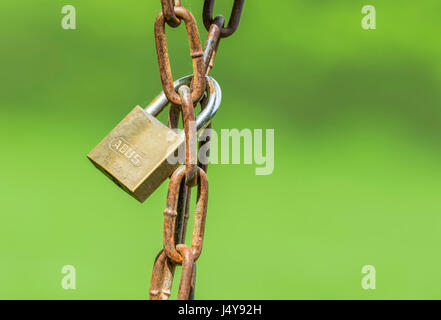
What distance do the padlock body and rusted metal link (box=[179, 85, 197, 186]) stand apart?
2.2 inches

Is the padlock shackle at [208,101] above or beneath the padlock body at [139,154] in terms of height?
above

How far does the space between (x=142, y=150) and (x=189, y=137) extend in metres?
0.10

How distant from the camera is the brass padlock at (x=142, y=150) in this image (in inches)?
22.4

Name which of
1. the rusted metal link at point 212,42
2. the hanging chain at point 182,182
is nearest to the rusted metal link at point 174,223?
the hanging chain at point 182,182

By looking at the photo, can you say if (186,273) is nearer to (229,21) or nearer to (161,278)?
(161,278)

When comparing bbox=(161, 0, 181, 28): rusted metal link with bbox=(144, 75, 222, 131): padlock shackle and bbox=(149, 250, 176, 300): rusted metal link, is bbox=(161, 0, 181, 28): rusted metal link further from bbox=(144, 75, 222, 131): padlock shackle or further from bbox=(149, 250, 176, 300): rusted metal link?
bbox=(149, 250, 176, 300): rusted metal link

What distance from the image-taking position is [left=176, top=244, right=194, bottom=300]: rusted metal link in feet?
1.63

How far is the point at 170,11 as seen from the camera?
0.52 metres

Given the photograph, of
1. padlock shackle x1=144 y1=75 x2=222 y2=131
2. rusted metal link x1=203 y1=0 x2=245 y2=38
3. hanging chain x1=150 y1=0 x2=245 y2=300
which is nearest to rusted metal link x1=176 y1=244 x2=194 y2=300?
hanging chain x1=150 y1=0 x2=245 y2=300

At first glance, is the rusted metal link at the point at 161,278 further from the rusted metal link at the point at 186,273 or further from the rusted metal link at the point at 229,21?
the rusted metal link at the point at 229,21

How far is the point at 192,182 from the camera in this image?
0.52 metres

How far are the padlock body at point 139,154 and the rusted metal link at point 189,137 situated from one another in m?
0.06
